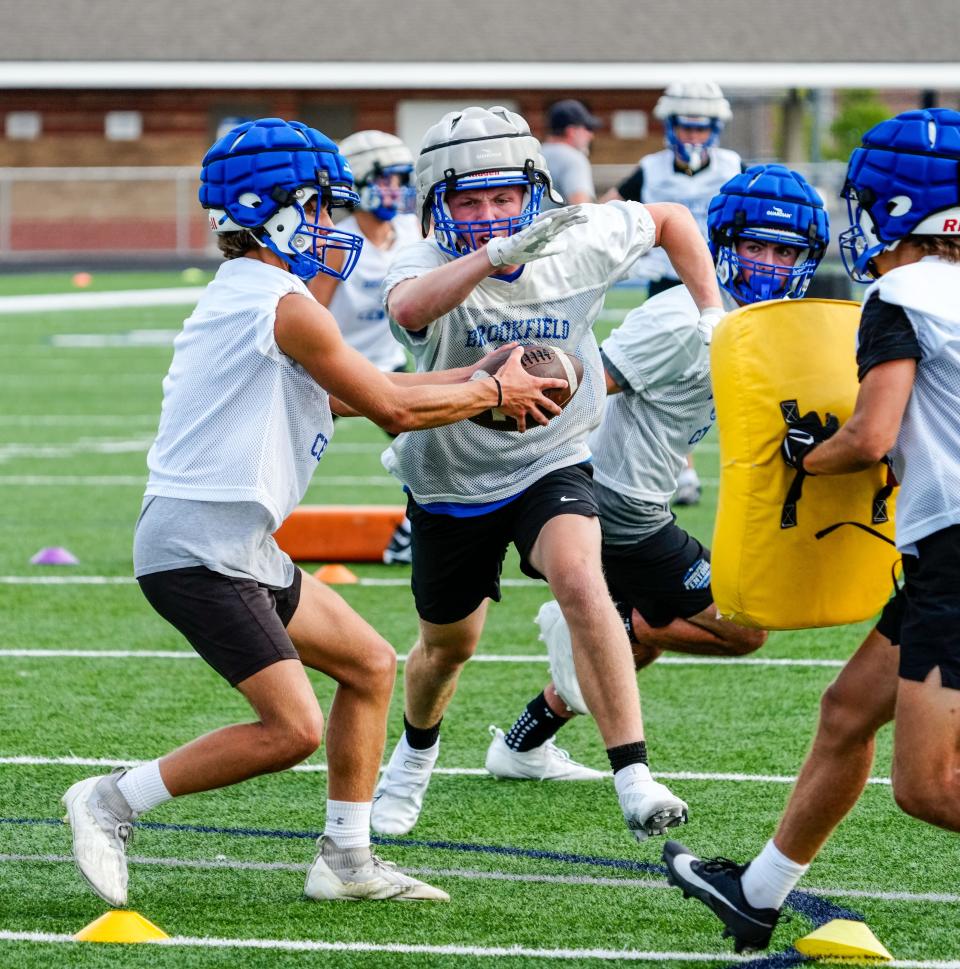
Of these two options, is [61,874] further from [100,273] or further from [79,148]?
[79,148]

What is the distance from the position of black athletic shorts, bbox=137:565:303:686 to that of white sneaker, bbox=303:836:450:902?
59 cm

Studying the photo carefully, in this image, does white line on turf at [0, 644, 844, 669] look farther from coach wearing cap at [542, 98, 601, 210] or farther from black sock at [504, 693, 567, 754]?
coach wearing cap at [542, 98, 601, 210]

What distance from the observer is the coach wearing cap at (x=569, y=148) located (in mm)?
13359

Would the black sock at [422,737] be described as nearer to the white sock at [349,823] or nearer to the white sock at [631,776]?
the white sock at [349,823]

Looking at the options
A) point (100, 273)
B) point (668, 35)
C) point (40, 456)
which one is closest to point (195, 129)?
point (100, 273)

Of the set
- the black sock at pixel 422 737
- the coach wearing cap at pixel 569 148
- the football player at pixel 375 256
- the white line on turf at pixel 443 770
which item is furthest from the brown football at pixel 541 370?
the coach wearing cap at pixel 569 148

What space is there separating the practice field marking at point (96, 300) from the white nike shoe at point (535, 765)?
22734mm

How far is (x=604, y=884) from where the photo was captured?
4.78 meters

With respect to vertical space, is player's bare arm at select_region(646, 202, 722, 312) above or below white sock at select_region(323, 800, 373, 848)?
above

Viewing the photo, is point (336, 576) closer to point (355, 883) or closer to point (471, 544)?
point (471, 544)

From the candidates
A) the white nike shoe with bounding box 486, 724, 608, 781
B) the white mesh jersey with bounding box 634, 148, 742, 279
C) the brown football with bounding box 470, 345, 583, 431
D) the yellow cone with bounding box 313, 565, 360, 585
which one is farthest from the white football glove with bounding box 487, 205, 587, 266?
the white mesh jersey with bounding box 634, 148, 742, 279

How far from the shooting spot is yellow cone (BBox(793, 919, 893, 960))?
4.14m

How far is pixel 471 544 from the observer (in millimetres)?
5266

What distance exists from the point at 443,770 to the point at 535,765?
0.34m
